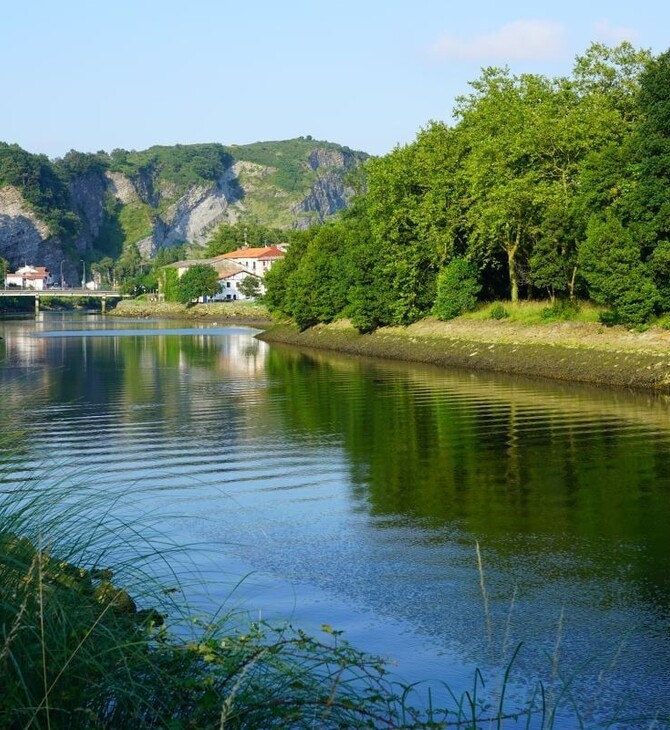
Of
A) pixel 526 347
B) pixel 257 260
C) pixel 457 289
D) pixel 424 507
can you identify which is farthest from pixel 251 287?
pixel 424 507

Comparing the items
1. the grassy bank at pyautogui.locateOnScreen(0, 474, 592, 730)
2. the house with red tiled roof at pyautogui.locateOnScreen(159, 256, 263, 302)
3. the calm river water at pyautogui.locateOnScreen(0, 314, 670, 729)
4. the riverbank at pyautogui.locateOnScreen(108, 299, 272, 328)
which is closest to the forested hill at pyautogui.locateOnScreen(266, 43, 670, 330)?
the calm river water at pyautogui.locateOnScreen(0, 314, 670, 729)

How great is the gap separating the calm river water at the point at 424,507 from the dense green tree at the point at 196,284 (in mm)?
127041

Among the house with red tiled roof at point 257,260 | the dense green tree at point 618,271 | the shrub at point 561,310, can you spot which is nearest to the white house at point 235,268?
the house with red tiled roof at point 257,260

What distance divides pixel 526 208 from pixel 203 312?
103 meters

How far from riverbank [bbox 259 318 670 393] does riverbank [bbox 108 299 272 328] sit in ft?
197

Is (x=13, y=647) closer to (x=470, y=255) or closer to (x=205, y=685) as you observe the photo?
(x=205, y=685)

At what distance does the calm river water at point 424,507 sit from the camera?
1170cm

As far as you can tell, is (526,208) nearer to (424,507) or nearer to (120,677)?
(424,507)

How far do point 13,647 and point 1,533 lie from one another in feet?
4.33

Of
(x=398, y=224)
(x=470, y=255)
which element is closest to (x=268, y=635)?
(x=470, y=255)

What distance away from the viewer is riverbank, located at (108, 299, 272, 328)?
14062cm

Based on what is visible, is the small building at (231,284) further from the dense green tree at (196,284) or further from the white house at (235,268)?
the dense green tree at (196,284)

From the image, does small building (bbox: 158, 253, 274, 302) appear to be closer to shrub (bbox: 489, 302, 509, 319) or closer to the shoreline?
the shoreline

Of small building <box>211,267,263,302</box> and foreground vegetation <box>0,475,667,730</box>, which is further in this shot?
small building <box>211,267,263,302</box>
